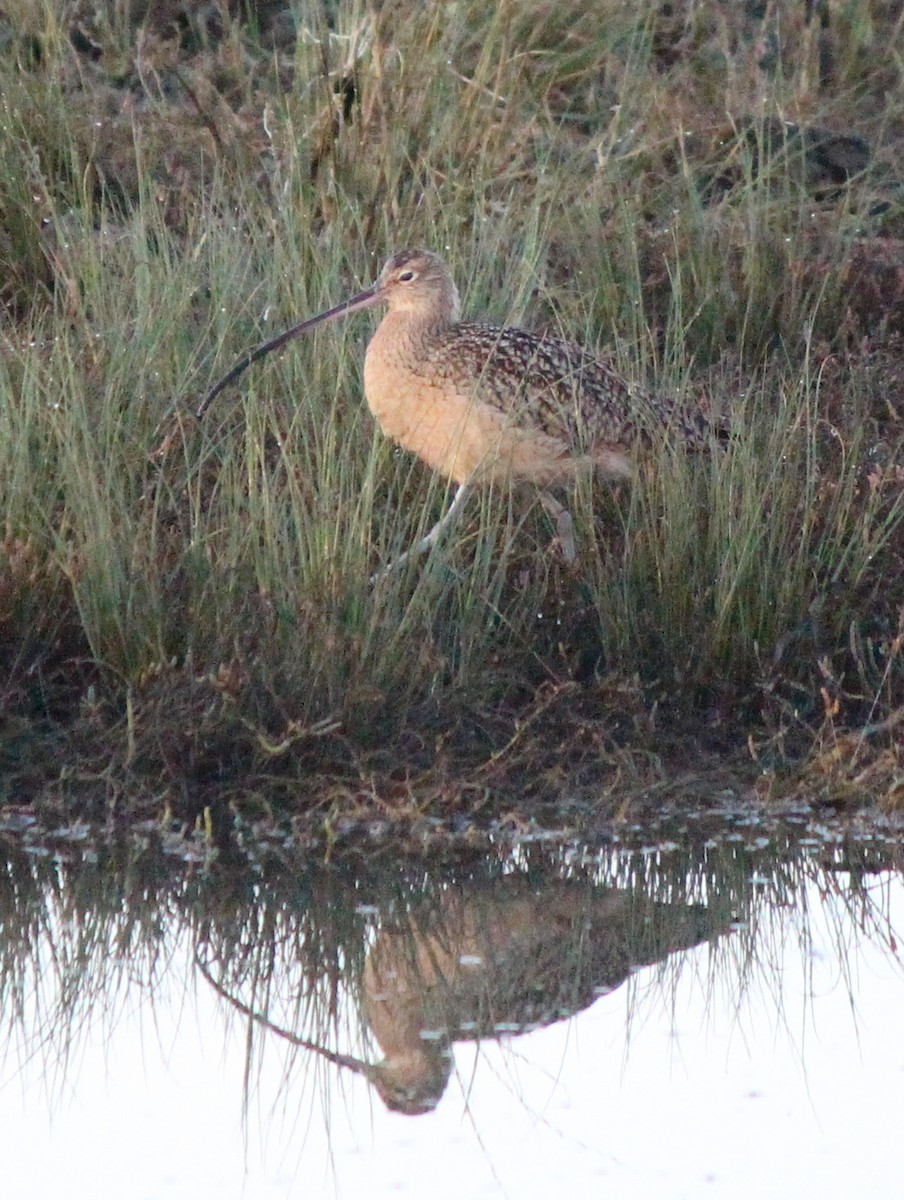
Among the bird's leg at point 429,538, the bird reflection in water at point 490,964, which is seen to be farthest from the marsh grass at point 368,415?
the bird reflection in water at point 490,964

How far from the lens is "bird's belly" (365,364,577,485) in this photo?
5742 mm

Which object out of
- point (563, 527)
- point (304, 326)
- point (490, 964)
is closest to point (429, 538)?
point (563, 527)

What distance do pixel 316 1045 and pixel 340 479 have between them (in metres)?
1.79

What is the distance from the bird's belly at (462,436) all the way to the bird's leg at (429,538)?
5 centimetres

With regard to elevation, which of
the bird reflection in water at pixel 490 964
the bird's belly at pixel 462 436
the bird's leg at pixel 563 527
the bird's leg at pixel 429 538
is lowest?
the bird reflection in water at pixel 490 964

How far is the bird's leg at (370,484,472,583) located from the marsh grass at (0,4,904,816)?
0.04m

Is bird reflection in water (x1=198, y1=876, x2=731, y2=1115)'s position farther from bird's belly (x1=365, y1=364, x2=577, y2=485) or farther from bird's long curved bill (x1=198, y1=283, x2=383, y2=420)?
bird's long curved bill (x1=198, y1=283, x2=383, y2=420)

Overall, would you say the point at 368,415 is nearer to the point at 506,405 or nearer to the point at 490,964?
the point at 506,405

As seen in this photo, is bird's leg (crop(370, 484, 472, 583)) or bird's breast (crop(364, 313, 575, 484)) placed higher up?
bird's breast (crop(364, 313, 575, 484))

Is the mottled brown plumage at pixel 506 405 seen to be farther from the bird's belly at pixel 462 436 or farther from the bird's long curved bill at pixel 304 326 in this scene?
the bird's long curved bill at pixel 304 326

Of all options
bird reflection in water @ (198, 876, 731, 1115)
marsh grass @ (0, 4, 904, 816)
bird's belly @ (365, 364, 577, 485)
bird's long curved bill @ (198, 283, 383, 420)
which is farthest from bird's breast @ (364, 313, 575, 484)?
bird reflection in water @ (198, 876, 731, 1115)

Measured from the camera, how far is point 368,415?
6.20 metres

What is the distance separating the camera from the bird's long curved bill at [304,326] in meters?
6.07

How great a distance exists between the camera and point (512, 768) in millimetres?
5238
